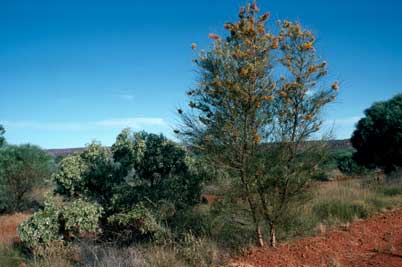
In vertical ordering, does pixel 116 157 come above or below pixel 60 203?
above

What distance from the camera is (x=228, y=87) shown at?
7.03 meters

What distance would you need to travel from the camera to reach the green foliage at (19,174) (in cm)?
1800

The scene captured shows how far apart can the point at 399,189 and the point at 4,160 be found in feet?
55.9

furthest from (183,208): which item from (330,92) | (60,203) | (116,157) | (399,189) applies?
(399,189)

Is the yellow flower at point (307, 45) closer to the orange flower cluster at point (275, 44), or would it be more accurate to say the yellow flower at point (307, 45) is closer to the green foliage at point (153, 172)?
the orange flower cluster at point (275, 44)

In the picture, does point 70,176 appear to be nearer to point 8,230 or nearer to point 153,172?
point 153,172

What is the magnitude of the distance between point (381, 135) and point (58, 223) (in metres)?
15.2

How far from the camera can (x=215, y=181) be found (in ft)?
28.0

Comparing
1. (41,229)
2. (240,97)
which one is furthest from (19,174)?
(240,97)

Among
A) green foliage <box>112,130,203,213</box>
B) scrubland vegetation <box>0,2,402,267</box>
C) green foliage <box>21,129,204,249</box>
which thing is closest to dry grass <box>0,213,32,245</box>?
scrubland vegetation <box>0,2,402,267</box>

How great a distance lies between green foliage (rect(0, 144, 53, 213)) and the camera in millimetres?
18000

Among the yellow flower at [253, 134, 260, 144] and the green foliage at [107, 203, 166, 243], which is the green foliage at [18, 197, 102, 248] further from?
the yellow flower at [253, 134, 260, 144]

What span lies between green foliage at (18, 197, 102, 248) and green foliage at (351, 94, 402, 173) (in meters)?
14.2

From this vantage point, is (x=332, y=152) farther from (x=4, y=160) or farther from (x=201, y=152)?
(x=4, y=160)
